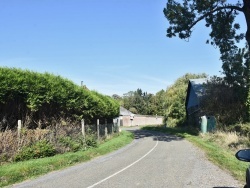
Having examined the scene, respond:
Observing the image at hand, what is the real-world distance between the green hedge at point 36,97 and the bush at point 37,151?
1481 millimetres

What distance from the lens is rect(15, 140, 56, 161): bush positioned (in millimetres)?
15297

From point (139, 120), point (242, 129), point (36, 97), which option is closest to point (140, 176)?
point (36, 97)

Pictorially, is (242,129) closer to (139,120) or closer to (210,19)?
(210,19)

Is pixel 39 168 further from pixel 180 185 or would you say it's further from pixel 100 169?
pixel 180 185

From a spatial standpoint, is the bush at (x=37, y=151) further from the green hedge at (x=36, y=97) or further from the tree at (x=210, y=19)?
the tree at (x=210, y=19)

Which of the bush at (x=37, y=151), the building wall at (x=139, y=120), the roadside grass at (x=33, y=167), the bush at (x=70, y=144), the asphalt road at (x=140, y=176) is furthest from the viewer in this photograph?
the building wall at (x=139, y=120)

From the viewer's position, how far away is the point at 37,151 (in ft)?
52.7

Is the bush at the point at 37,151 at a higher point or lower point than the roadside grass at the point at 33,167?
higher

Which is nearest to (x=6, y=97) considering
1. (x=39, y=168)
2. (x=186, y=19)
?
(x=39, y=168)

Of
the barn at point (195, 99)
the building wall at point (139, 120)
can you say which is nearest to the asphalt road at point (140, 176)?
the barn at point (195, 99)

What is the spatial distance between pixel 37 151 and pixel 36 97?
260cm

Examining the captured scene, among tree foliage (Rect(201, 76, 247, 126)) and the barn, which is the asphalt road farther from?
the barn

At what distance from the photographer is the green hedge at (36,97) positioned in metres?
15.4

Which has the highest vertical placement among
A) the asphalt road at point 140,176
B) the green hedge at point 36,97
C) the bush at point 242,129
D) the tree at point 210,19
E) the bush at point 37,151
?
the tree at point 210,19
